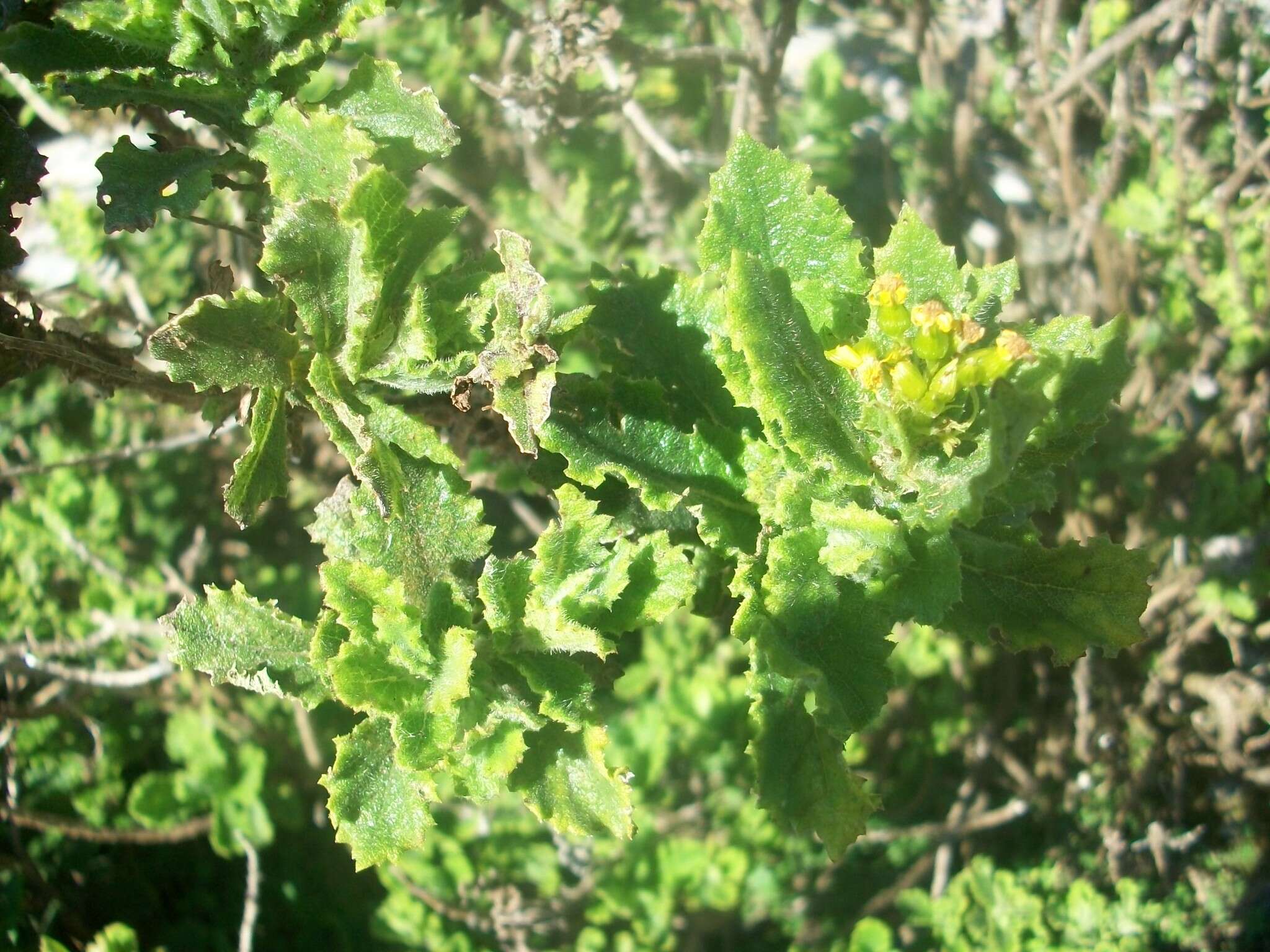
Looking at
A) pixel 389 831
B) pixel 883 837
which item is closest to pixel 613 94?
pixel 389 831

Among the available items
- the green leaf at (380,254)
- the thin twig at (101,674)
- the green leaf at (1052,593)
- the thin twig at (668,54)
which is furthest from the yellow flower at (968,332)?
the thin twig at (101,674)

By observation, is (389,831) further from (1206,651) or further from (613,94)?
(1206,651)

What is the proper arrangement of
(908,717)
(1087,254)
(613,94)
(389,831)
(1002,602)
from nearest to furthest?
(389,831), (1002,602), (613,94), (1087,254), (908,717)

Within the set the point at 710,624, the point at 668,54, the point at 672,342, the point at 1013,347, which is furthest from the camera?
the point at 710,624

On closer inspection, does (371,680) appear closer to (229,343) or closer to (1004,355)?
(229,343)

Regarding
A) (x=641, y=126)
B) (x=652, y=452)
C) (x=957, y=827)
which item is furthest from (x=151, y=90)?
(x=957, y=827)

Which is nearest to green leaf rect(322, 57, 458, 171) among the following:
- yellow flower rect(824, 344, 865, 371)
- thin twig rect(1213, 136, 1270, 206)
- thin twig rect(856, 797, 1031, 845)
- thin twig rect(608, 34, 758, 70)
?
yellow flower rect(824, 344, 865, 371)

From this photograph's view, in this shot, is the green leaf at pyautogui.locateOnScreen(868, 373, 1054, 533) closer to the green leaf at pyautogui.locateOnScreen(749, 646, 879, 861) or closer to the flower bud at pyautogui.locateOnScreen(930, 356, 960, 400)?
the flower bud at pyautogui.locateOnScreen(930, 356, 960, 400)
